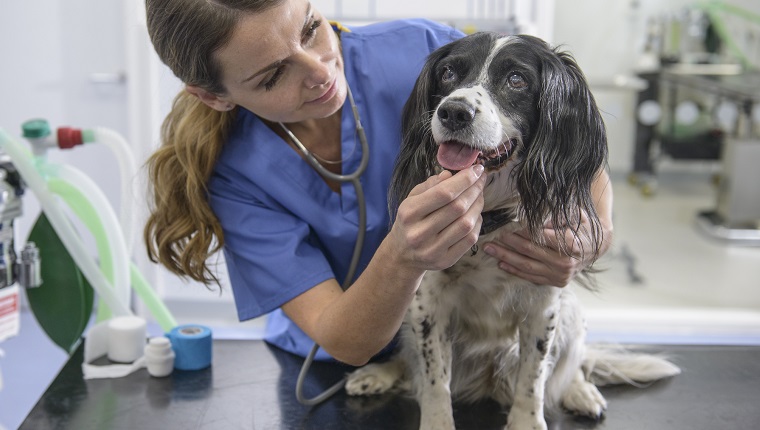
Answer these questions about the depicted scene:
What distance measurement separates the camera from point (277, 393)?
1.49m

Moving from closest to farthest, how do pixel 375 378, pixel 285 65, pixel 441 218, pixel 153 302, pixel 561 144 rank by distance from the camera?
pixel 441 218, pixel 561 144, pixel 285 65, pixel 375 378, pixel 153 302

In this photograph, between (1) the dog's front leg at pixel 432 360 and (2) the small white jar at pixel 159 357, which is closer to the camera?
(1) the dog's front leg at pixel 432 360

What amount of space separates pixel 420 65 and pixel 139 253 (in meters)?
1.65

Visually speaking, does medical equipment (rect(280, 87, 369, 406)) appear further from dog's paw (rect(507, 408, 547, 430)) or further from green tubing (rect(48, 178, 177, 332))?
green tubing (rect(48, 178, 177, 332))

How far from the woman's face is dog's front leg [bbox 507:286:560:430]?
479 millimetres

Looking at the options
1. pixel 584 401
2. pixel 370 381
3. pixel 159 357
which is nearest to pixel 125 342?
pixel 159 357

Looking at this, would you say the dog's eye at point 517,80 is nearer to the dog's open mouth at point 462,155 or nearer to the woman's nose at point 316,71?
the dog's open mouth at point 462,155

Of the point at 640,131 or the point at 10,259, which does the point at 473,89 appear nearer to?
the point at 10,259

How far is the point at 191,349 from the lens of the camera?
5.12ft

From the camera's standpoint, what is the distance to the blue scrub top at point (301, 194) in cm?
145

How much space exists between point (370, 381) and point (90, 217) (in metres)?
0.83

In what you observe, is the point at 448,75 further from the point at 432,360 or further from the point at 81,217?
the point at 81,217

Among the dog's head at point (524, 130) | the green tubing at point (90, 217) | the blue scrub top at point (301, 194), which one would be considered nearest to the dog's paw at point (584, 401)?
the dog's head at point (524, 130)

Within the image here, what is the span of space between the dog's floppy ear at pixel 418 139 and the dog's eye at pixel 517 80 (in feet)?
0.39
